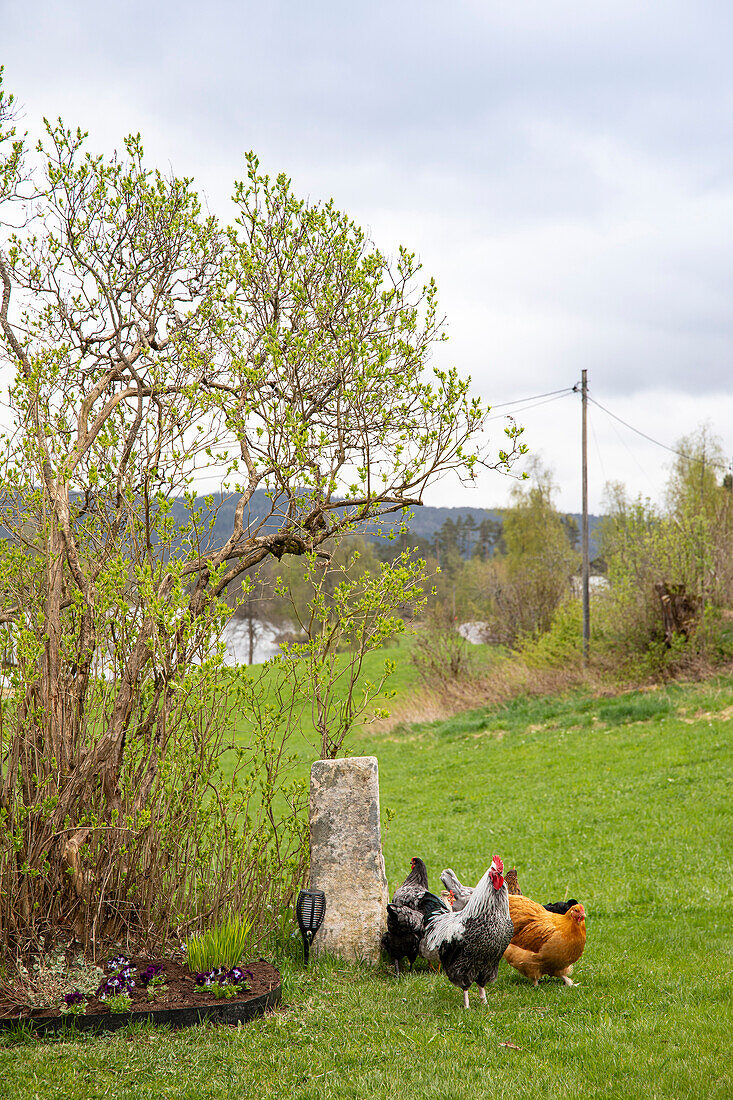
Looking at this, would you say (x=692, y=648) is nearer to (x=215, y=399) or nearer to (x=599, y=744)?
(x=599, y=744)

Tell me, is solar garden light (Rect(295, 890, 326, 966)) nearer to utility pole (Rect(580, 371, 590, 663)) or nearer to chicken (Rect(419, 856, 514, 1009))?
chicken (Rect(419, 856, 514, 1009))

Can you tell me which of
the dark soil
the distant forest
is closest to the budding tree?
the dark soil

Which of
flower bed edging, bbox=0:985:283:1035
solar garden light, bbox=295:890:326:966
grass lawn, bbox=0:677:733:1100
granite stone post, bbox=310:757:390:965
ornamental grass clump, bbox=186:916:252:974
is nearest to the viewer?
grass lawn, bbox=0:677:733:1100

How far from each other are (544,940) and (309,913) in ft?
4.95

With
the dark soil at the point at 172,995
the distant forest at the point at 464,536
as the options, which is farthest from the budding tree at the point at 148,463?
the distant forest at the point at 464,536

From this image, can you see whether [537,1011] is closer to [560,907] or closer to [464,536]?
[560,907]

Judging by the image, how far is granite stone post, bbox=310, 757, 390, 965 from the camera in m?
5.37

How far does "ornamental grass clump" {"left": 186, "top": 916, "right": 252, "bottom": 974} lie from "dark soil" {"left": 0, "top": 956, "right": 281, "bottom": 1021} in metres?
0.11

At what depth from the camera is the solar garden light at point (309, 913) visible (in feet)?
16.8

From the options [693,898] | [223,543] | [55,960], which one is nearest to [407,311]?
[223,543]

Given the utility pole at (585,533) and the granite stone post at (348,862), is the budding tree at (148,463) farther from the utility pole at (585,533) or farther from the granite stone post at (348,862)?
the utility pole at (585,533)

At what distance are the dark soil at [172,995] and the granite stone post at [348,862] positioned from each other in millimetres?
563

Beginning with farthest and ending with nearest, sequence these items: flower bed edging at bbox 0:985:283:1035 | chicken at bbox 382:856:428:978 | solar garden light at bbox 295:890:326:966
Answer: chicken at bbox 382:856:428:978
solar garden light at bbox 295:890:326:966
flower bed edging at bbox 0:985:283:1035

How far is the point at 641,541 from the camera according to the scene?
19.2 meters
